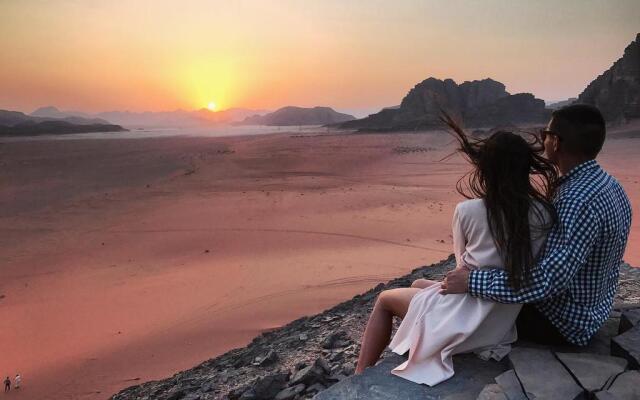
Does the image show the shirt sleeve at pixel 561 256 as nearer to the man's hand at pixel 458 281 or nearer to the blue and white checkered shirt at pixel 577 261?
the blue and white checkered shirt at pixel 577 261

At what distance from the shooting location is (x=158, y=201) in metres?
17.6

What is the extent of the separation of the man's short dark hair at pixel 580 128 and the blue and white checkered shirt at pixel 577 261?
9cm

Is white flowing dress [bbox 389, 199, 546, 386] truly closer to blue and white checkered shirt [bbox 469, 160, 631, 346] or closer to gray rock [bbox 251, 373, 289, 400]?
blue and white checkered shirt [bbox 469, 160, 631, 346]

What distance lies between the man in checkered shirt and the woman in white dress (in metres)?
0.07

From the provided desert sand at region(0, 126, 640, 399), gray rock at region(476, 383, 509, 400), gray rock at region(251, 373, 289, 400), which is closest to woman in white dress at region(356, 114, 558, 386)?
gray rock at region(476, 383, 509, 400)

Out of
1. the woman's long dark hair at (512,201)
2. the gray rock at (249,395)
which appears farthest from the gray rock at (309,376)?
the woman's long dark hair at (512,201)

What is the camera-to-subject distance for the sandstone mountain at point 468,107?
4938 cm

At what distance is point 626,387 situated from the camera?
2.23 meters

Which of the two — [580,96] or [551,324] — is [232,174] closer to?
[551,324]

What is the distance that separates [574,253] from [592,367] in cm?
65

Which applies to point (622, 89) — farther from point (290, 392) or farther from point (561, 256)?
point (290, 392)

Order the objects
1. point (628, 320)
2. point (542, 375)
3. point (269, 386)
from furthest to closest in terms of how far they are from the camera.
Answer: point (269, 386)
point (628, 320)
point (542, 375)

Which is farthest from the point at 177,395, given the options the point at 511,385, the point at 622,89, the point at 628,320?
the point at 622,89

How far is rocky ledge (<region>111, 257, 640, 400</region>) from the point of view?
2.37 m
